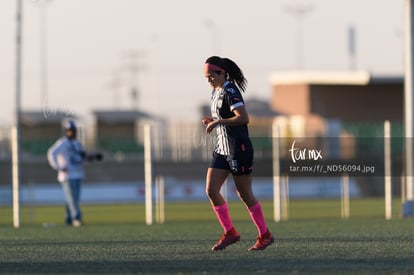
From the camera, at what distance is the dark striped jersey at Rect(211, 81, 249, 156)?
39.2ft

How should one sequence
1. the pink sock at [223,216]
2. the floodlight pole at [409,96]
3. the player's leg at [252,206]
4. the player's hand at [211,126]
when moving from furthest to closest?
the floodlight pole at [409,96] → the pink sock at [223,216] → the player's leg at [252,206] → the player's hand at [211,126]

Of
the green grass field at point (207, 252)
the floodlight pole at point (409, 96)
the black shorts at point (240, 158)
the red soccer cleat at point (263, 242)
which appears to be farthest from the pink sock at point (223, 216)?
the floodlight pole at point (409, 96)

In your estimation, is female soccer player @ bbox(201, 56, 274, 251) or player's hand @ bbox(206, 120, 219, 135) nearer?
player's hand @ bbox(206, 120, 219, 135)

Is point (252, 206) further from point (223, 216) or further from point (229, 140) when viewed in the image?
point (229, 140)

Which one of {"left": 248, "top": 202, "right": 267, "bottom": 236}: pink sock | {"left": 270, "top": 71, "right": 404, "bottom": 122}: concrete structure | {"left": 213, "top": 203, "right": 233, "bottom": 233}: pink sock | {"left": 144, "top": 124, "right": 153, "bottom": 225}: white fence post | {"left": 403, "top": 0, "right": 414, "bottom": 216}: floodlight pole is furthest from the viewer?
{"left": 270, "top": 71, "right": 404, "bottom": 122}: concrete structure

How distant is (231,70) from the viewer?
1228cm

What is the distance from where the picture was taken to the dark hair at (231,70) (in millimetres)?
12195

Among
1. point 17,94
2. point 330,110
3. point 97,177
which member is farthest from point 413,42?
point 330,110

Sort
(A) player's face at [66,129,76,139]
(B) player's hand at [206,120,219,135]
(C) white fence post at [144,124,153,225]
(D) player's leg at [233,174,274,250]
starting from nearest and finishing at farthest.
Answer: (B) player's hand at [206,120,219,135]
(D) player's leg at [233,174,274,250]
(A) player's face at [66,129,76,139]
(C) white fence post at [144,124,153,225]

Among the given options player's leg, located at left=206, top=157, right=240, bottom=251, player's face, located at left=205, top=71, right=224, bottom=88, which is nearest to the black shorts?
player's leg, located at left=206, top=157, right=240, bottom=251

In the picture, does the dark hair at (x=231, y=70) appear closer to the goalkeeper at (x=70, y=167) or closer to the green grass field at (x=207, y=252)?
the green grass field at (x=207, y=252)

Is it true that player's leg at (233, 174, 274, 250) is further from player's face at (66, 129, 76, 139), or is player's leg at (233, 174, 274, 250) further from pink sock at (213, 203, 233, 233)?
player's face at (66, 129, 76, 139)

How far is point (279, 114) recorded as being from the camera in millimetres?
65875

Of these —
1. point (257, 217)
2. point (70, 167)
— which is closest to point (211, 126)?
point (257, 217)
